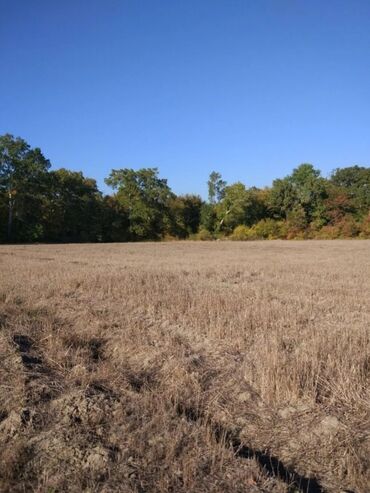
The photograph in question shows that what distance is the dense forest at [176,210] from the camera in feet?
162

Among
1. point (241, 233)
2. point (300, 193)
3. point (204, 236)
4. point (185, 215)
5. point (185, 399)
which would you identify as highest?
point (300, 193)

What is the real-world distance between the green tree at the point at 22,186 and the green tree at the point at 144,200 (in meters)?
15.4

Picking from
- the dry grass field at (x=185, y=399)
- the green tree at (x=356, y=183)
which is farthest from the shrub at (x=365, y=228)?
the dry grass field at (x=185, y=399)

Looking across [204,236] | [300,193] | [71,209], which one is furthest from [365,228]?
[71,209]

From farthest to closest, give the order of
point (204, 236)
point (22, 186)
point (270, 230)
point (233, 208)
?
point (233, 208) → point (270, 230) → point (204, 236) → point (22, 186)

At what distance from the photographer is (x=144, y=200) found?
2393 inches

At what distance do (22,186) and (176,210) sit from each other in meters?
26.5

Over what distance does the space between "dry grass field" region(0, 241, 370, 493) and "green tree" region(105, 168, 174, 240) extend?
51814mm

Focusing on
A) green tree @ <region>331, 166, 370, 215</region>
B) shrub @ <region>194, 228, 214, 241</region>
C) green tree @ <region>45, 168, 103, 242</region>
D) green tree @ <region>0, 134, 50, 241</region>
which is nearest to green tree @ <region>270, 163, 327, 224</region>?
green tree @ <region>331, 166, 370, 215</region>

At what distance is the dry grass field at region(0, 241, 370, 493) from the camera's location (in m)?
2.71

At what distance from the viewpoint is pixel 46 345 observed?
5504 millimetres

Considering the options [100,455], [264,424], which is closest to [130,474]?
[100,455]

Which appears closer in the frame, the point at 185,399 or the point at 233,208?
the point at 185,399

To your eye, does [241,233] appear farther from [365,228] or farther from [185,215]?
[365,228]
